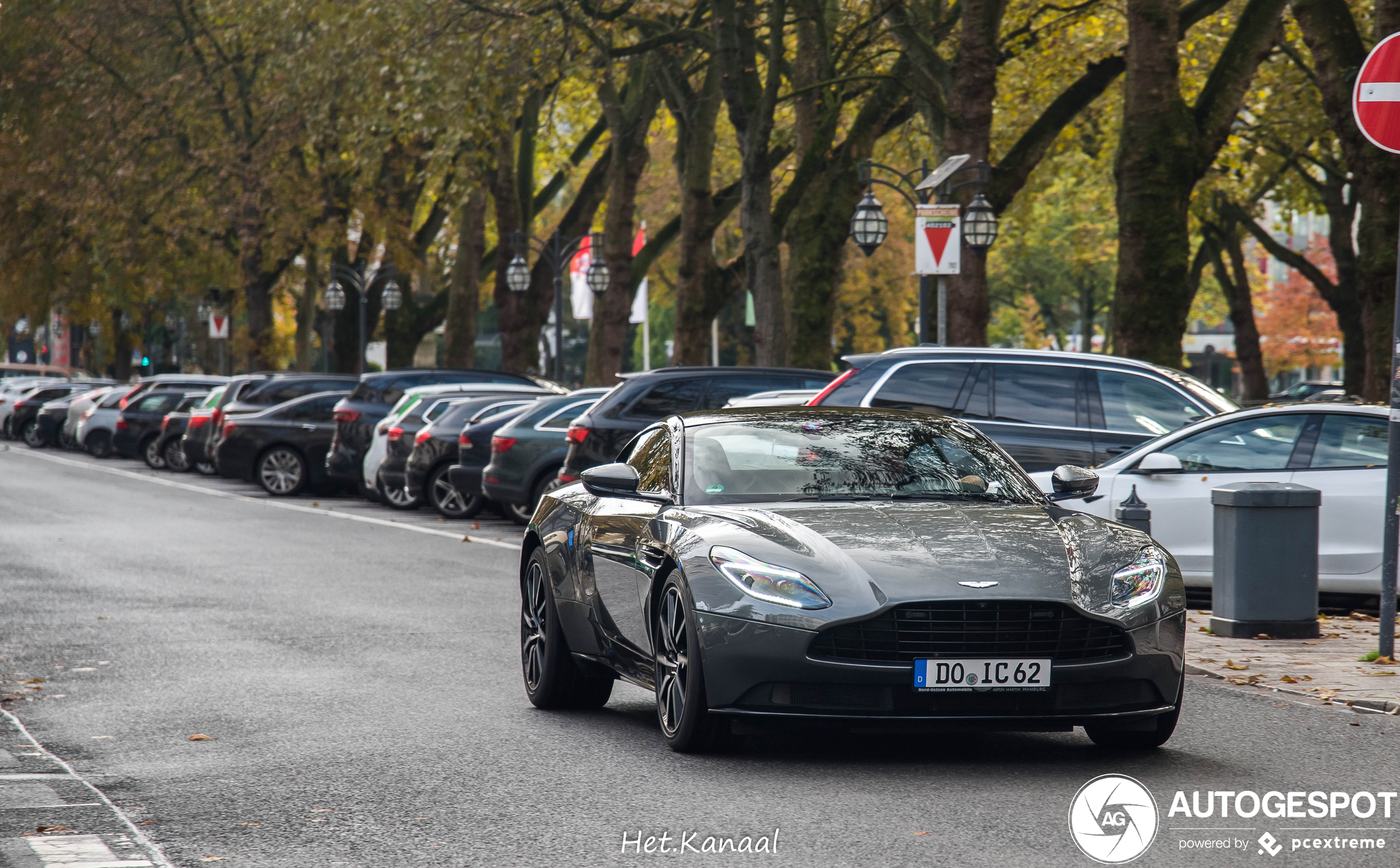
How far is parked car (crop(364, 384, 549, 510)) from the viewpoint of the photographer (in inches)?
975

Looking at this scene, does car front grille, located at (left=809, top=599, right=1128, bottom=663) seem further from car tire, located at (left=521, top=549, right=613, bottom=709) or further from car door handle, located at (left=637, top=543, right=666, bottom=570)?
car tire, located at (left=521, top=549, right=613, bottom=709)

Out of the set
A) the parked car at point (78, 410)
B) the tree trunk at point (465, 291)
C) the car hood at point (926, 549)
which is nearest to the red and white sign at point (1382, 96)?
the car hood at point (926, 549)

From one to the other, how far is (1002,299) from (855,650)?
7438 centimetres

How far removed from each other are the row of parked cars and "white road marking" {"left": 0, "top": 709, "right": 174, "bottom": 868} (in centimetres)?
430

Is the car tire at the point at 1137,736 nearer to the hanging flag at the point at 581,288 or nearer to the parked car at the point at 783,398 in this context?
the parked car at the point at 783,398

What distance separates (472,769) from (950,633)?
1.88 meters

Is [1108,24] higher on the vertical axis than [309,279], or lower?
higher

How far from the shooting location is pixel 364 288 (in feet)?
155

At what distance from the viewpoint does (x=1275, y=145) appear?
39.2 m

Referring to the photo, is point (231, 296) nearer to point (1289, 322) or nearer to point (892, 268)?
point (892, 268)

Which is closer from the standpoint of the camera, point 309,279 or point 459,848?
point 459,848

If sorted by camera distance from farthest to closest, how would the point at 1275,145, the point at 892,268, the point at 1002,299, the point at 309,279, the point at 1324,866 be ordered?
1. the point at 1002,299
2. the point at 892,268
3. the point at 309,279
4. the point at 1275,145
5. the point at 1324,866

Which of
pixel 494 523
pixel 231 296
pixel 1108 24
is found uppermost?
pixel 1108 24

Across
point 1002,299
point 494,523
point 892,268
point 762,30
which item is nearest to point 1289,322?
point 1002,299
